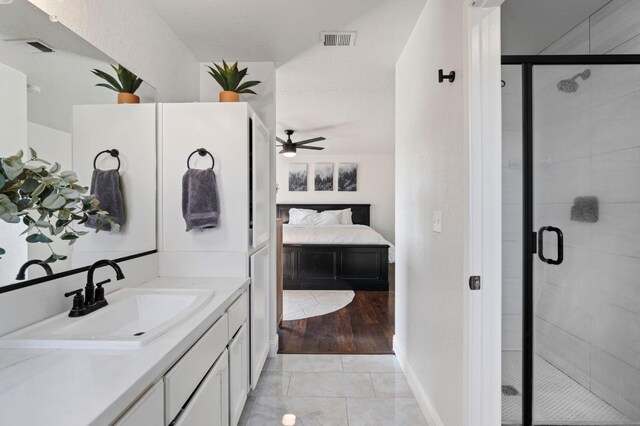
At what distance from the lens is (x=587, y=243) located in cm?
188

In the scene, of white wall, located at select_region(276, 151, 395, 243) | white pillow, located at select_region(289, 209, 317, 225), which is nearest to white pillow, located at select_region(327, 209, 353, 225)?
white wall, located at select_region(276, 151, 395, 243)

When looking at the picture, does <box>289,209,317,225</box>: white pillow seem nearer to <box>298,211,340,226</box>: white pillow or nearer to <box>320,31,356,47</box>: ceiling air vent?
<box>298,211,340,226</box>: white pillow

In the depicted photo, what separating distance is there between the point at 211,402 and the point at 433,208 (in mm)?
1451

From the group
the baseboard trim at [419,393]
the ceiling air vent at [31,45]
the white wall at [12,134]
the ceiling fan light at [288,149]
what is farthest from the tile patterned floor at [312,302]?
the ceiling air vent at [31,45]

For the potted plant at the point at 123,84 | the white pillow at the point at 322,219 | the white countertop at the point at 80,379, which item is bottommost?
the white countertop at the point at 80,379

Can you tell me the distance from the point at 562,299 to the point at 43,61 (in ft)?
9.44

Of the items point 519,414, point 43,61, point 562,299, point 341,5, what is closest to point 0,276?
point 43,61

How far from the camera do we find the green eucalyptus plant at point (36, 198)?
834 millimetres

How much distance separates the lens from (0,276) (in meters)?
0.96

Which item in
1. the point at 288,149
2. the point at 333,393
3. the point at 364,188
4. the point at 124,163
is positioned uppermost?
the point at 288,149

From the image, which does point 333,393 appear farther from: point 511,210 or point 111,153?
point 111,153

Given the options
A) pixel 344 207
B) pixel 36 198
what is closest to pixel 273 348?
pixel 36 198

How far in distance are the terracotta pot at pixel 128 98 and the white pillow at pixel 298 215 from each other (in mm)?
4984

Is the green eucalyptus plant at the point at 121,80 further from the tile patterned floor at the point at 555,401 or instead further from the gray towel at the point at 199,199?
the tile patterned floor at the point at 555,401
